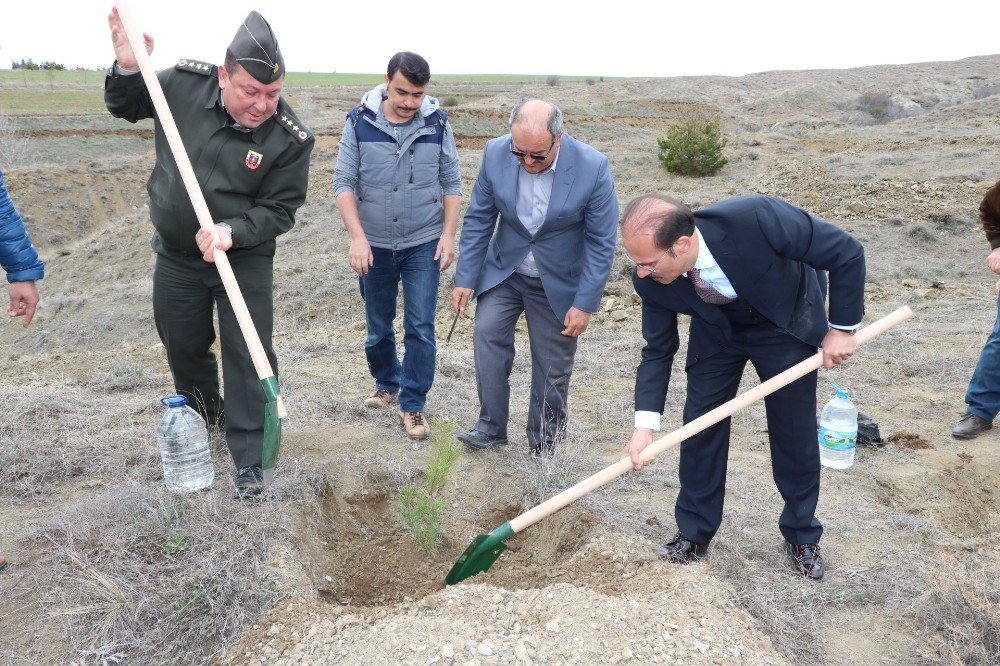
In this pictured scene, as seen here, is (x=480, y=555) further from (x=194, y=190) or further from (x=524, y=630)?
(x=194, y=190)

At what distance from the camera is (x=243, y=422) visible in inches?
137

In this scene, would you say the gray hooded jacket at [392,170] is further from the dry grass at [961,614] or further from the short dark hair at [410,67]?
the dry grass at [961,614]

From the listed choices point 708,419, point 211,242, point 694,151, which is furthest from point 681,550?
point 694,151

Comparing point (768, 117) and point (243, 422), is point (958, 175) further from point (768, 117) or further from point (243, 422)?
point (768, 117)

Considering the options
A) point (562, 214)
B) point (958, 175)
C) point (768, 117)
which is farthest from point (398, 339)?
point (768, 117)

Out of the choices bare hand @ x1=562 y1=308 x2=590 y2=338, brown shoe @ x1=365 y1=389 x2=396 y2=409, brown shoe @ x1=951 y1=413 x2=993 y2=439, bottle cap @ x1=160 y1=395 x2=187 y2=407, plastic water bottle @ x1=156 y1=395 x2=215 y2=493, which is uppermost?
bare hand @ x1=562 y1=308 x2=590 y2=338

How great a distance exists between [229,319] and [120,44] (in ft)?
4.04

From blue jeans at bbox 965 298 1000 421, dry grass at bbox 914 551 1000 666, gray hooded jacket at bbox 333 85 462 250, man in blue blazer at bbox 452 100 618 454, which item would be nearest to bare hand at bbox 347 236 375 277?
gray hooded jacket at bbox 333 85 462 250

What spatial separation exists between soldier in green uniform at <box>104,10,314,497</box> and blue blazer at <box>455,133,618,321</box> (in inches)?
38.3

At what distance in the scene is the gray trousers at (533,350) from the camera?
4.07 meters

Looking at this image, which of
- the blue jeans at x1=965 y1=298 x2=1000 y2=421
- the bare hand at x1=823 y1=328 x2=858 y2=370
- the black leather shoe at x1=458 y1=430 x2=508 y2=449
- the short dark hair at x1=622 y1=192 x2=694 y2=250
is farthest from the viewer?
the blue jeans at x1=965 y1=298 x2=1000 y2=421

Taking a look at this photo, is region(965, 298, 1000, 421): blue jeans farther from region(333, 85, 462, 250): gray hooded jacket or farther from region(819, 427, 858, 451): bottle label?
region(333, 85, 462, 250): gray hooded jacket

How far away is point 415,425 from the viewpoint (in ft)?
14.7

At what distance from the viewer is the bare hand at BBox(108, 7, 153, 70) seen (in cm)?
316
